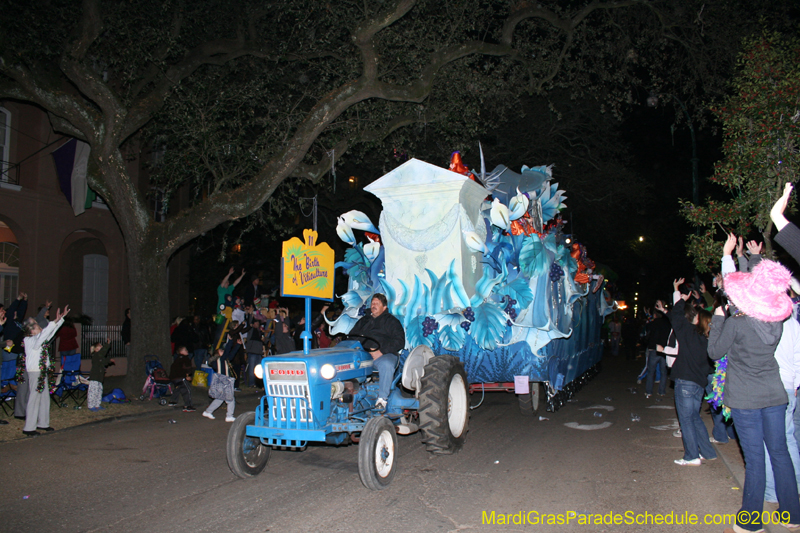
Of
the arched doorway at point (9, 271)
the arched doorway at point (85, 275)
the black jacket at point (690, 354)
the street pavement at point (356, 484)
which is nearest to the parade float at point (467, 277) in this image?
the street pavement at point (356, 484)

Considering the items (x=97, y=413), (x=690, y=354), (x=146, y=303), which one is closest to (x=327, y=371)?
(x=690, y=354)

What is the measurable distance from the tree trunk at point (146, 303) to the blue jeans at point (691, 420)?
31.0 ft

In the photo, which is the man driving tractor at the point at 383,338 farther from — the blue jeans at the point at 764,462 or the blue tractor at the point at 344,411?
the blue jeans at the point at 764,462

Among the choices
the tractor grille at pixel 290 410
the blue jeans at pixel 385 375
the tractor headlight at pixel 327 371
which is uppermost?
the tractor headlight at pixel 327 371

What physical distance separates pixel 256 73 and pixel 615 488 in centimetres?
1208

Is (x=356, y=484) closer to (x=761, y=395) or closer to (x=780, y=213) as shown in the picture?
(x=761, y=395)

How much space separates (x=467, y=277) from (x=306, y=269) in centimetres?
324

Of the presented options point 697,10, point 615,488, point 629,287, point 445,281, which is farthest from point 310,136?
point 629,287

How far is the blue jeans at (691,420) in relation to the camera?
21.5ft

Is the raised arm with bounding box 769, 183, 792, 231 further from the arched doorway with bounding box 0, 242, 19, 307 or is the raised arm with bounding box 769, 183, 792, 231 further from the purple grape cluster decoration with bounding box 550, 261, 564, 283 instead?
the arched doorway with bounding box 0, 242, 19, 307

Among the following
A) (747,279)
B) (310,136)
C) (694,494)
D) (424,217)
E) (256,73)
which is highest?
(256,73)

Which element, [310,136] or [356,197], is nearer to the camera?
[310,136]

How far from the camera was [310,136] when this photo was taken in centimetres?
1147

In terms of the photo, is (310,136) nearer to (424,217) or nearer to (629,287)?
(424,217)
